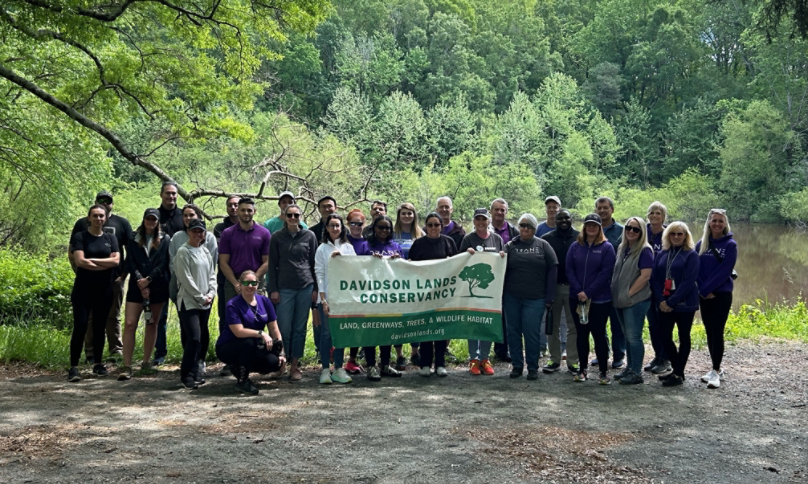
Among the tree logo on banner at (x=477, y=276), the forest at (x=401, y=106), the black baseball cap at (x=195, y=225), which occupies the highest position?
the forest at (x=401, y=106)

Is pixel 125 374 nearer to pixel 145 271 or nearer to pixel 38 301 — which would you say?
pixel 145 271

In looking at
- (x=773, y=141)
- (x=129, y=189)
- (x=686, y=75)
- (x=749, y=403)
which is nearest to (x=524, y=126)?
(x=773, y=141)

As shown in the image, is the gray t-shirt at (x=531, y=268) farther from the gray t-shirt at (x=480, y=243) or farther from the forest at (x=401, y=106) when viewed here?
the forest at (x=401, y=106)

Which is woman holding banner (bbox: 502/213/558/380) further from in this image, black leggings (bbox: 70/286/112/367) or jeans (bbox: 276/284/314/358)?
black leggings (bbox: 70/286/112/367)

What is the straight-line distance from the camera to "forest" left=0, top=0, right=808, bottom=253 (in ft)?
37.9

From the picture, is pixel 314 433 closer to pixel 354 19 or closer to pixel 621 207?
pixel 621 207

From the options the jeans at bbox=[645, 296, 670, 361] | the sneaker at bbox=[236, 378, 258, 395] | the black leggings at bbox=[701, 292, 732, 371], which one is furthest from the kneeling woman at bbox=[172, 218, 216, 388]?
the black leggings at bbox=[701, 292, 732, 371]

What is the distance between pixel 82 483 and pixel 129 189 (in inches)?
1288

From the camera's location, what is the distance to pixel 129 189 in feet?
113

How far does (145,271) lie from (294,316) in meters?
1.75

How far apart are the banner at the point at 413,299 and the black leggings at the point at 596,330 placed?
0.86 metres

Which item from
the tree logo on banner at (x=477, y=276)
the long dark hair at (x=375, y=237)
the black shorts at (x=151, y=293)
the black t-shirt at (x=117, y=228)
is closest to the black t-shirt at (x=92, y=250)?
the black t-shirt at (x=117, y=228)

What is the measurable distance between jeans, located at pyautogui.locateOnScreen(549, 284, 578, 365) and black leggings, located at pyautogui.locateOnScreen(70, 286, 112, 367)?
17.1 ft

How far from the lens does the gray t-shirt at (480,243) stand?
7.96 metres
